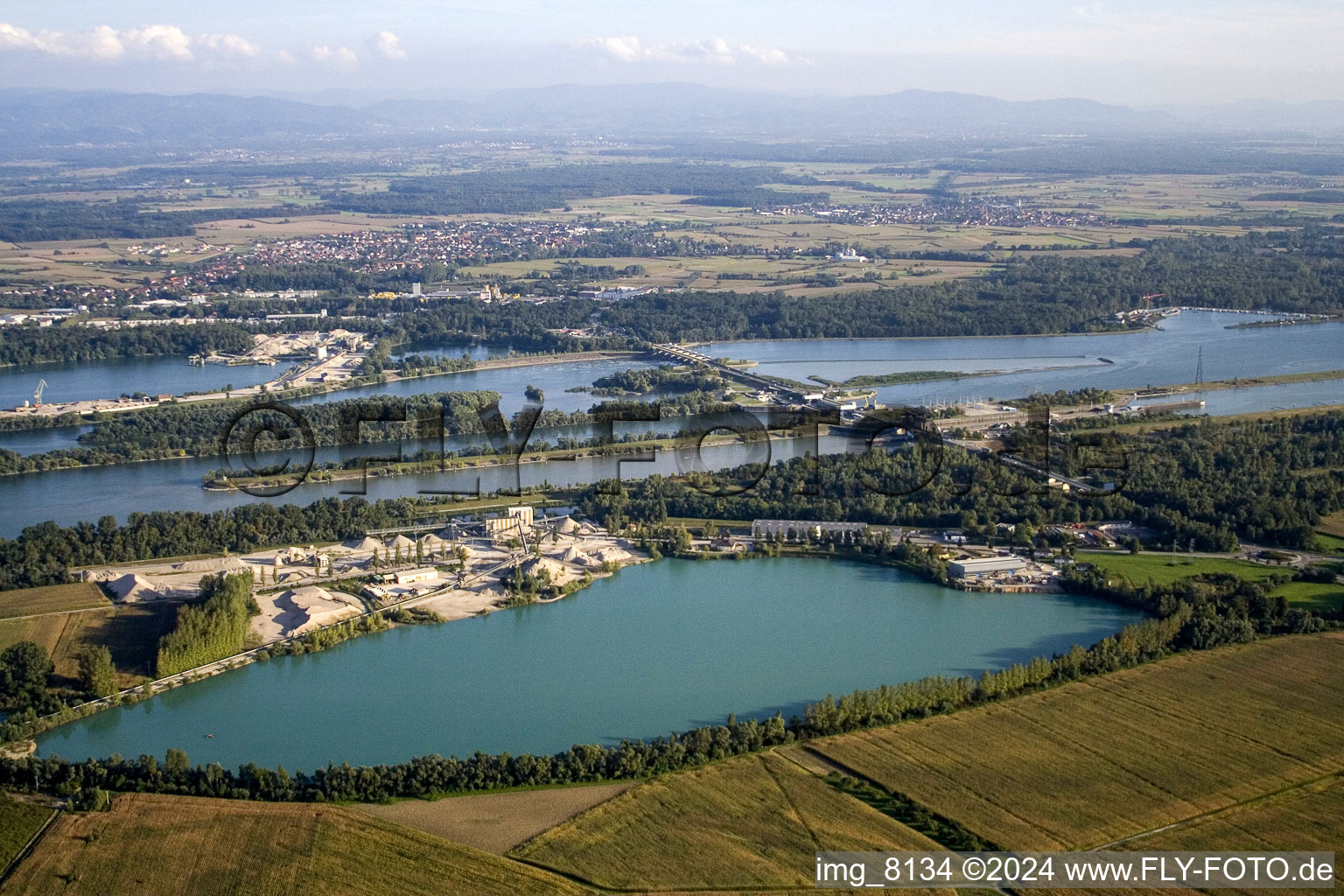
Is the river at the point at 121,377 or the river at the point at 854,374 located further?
the river at the point at 121,377

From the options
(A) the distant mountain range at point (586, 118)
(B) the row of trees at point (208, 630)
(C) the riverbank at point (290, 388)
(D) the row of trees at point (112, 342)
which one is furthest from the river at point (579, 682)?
(A) the distant mountain range at point (586, 118)

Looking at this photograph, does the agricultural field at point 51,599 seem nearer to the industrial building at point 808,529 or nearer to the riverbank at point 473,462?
the riverbank at point 473,462

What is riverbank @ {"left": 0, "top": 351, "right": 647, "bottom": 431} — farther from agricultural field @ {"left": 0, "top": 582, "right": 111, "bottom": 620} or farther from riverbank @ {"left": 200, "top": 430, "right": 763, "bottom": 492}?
agricultural field @ {"left": 0, "top": 582, "right": 111, "bottom": 620}

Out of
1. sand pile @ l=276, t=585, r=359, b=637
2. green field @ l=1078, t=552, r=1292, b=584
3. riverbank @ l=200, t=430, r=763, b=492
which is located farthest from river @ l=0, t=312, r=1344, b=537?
green field @ l=1078, t=552, r=1292, b=584

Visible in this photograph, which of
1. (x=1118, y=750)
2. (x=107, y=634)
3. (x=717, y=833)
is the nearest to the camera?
(x=717, y=833)

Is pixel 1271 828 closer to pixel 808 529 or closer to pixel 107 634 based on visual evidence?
pixel 808 529

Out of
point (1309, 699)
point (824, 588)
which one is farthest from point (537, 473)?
point (1309, 699)

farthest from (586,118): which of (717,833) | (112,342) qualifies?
(717,833)
